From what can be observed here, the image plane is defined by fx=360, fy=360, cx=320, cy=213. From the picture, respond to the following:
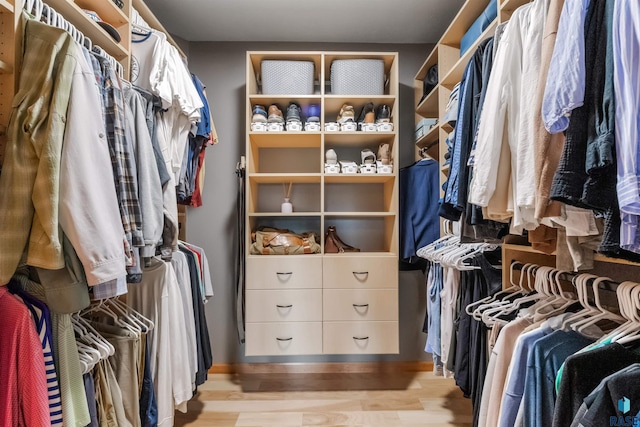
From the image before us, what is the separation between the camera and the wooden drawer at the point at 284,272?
2.19 m

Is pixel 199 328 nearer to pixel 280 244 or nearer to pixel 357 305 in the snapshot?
pixel 280 244

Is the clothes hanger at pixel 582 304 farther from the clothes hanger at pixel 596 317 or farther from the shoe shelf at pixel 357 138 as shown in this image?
the shoe shelf at pixel 357 138

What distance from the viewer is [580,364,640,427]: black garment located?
69cm

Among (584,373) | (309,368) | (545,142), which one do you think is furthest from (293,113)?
(584,373)

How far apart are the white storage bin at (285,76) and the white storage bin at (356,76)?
177 millimetres

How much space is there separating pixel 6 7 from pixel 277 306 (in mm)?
1756

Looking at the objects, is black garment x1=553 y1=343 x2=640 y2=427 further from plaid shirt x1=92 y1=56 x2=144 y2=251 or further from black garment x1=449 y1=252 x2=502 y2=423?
plaid shirt x1=92 y1=56 x2=144 y2=251

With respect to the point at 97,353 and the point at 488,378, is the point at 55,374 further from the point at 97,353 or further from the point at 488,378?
the point at 488,378

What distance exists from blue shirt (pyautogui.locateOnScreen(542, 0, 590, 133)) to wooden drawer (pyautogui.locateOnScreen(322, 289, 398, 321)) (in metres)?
1.62

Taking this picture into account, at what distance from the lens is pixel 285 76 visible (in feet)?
7.47

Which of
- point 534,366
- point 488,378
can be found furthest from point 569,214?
point 488,378

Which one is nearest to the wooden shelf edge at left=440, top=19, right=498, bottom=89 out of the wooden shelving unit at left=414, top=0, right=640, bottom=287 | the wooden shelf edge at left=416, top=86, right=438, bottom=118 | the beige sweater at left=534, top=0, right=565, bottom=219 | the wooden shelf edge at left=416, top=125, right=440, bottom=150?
the wooden shelving unit at left=414, top=0, right=640, bottom=287

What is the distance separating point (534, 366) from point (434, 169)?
1562mm

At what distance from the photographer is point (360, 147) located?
2629mm
